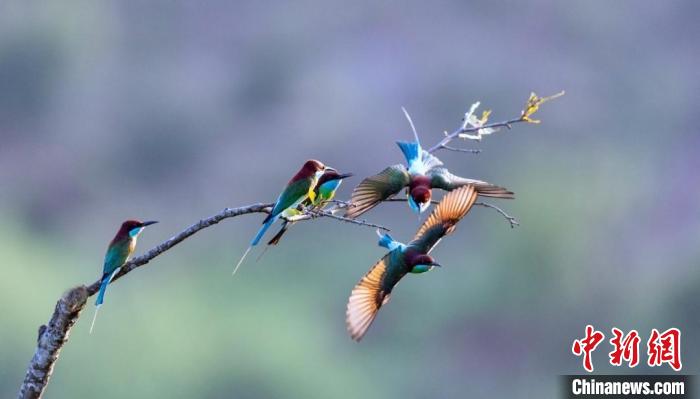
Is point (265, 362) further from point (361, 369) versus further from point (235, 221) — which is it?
point (235, 221)

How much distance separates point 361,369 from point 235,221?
4848 millimetres

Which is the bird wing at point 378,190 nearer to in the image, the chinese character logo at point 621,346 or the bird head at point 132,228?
the bird head at point 132,228

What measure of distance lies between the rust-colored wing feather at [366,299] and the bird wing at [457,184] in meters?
0.24

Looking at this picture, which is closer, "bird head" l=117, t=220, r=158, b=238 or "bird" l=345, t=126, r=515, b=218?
"bird" l=345, t=126, r=515, b=218

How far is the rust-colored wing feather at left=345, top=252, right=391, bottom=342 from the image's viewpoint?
3146 mm

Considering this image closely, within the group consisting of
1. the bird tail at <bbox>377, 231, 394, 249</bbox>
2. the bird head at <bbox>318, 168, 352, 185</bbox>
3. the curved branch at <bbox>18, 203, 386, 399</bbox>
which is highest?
the bird head at <bbox>318, 168, 352, 185</bbox>

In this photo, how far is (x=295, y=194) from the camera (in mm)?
3514

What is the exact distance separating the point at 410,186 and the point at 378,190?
10cm

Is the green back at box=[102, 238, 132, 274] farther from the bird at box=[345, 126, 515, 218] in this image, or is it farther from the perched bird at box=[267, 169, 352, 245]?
the bird at box=[345, 126, 515, 218]

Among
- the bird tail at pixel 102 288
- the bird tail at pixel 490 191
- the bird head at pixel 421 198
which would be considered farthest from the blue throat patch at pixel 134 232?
the bird tail at pixel 490 191

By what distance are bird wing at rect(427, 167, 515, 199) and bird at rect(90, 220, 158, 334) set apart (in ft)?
2.39

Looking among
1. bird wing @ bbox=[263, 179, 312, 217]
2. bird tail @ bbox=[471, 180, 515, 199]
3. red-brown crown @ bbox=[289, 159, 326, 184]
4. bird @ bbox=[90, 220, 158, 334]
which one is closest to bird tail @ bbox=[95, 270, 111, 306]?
bird @ bbox=[90, 220, 158, 334]

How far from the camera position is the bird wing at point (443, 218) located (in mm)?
3162

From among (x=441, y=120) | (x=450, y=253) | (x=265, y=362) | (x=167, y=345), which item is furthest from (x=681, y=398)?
(x=441, y=120)
